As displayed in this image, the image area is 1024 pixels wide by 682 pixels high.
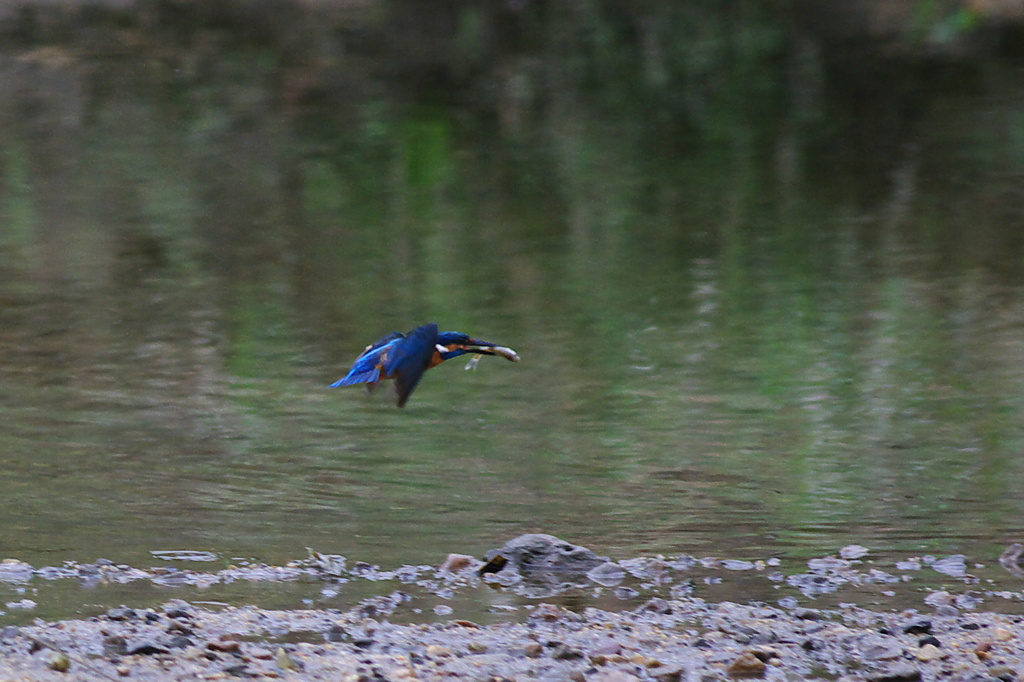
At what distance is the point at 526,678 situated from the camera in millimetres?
3311

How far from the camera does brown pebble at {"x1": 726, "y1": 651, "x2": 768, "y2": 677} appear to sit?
3381 millimetres

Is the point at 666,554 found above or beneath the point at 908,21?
beneath

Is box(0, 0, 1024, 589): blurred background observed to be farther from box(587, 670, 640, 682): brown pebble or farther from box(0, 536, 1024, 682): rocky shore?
box(587, 670, 640, 682): brown pebble

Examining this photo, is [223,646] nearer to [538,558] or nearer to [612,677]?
[612,677]

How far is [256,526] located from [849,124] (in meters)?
10.1

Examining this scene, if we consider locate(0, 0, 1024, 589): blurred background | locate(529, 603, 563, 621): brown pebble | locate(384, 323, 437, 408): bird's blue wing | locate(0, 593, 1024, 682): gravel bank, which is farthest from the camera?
locate(0, 0, 1024, 589): blurred background

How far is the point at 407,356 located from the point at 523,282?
442 cm

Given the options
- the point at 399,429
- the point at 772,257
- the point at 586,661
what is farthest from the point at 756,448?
the point at 772,257

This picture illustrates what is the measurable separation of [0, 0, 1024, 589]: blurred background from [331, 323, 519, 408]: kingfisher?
50 cm

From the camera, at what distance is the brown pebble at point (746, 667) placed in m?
3.38

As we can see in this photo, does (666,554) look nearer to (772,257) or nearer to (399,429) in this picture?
(399,429)

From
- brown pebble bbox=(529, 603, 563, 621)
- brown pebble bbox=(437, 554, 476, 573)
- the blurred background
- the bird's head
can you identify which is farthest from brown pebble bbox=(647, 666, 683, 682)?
the bird's head

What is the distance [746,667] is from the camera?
11.1 ft

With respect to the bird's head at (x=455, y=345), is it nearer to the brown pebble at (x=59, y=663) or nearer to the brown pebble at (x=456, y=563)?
the brown pebble at (x=456, y=563)
